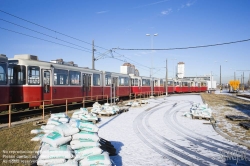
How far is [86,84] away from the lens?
55.2 feet

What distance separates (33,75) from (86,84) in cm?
550

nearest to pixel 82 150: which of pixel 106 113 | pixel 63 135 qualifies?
pixel 63 135

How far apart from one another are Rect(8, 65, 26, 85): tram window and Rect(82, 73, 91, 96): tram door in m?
5.59

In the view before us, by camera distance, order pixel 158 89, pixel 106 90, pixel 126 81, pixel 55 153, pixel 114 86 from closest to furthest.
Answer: pixel 55 153, pixel 106 90, pixel 114 86, pixel 126 81, pixel 158 89

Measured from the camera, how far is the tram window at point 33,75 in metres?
11.6

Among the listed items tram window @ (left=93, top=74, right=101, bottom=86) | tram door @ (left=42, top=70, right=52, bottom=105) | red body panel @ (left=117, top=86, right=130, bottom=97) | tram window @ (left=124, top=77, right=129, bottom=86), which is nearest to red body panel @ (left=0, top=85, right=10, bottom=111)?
tram door @ (left=42, top=70, right=52, bottom=105)

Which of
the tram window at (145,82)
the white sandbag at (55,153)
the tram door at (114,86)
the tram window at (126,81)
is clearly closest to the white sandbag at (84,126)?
the white sandbag at (55,153)

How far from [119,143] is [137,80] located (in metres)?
22.3

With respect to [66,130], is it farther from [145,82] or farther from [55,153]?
[145,82]

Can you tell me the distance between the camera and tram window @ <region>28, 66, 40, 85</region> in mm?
11648

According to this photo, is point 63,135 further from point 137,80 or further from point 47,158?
point 137,80

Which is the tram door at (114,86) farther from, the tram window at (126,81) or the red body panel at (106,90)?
the tram window at (126,81)

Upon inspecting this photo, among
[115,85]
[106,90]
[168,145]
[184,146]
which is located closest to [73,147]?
[168,145]

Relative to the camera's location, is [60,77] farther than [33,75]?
Yes
